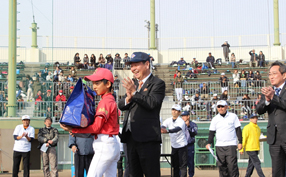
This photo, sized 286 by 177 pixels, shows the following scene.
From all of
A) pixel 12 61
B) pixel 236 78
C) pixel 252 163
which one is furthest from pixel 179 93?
pixel 252 163

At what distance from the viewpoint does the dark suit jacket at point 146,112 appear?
5.54m

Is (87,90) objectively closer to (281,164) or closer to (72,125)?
(72,125)

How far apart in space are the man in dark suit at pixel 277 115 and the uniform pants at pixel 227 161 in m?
3.41

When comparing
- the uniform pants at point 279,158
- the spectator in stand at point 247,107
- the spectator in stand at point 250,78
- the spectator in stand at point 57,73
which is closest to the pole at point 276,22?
the spectator in stand at point 250,78

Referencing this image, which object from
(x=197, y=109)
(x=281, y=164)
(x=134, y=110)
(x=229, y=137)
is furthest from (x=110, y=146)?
(x=197, y=109)

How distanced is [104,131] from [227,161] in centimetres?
519

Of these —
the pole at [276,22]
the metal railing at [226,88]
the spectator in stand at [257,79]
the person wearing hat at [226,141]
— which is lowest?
the person wearing hat at [226,141]

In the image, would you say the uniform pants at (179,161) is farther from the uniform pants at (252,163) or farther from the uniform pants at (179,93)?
the uniform pants at (179,93)

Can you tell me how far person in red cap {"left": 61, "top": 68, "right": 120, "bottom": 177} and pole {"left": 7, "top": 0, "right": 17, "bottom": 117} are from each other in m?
10.2

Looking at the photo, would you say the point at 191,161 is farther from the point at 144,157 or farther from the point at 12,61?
the point at 144,157

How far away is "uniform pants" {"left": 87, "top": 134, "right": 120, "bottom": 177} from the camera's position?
5371 mm

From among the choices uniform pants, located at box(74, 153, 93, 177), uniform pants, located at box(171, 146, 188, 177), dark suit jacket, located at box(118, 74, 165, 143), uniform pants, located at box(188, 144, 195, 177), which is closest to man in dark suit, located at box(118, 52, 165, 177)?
dark suit jacket, located at box(118, 74, 165, 143)

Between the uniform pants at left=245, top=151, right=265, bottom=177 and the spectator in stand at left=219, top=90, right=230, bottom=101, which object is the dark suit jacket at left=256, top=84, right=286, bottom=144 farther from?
the spectator in stand at left=219, top=90, right=230, bottom=101

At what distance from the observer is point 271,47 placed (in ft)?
107
